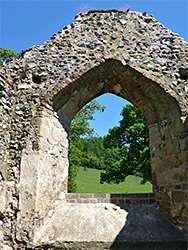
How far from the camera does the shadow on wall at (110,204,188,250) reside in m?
3.39

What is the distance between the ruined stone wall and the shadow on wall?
0.16 meters

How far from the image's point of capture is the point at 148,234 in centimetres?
351

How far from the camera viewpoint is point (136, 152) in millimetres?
10586

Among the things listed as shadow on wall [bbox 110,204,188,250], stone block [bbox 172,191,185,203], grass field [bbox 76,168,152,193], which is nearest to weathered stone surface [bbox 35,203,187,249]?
shadow on wall [bbox 110,204,188,250]

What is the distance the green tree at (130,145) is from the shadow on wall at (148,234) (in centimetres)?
617

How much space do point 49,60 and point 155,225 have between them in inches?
142

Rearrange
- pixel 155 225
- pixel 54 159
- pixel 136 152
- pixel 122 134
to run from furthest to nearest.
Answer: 1. pixel 122 134
2. pixel 136 152
3. pixel 54 159
4. pixel 155 225

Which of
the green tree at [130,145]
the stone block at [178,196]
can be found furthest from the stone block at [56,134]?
the green tree at [130,145]

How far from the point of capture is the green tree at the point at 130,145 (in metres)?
10.3

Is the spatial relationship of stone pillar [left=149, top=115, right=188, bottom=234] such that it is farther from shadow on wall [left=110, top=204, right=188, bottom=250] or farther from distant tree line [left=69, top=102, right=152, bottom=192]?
distant tree line [left=69, top=102, right=152, bottom=192]

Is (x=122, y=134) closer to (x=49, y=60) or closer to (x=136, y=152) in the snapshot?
(x=136, y=152)

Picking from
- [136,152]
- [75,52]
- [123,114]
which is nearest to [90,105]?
[123,114]

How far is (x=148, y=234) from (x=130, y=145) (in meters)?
7.46

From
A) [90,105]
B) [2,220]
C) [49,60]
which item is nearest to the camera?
[2,220]
